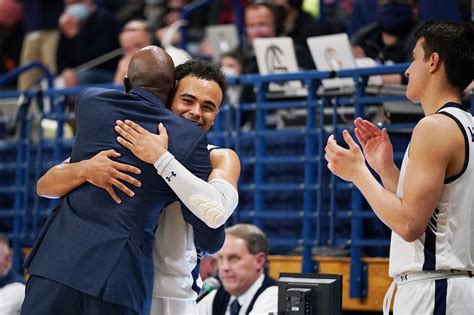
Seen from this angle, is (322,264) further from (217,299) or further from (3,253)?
(3,253)

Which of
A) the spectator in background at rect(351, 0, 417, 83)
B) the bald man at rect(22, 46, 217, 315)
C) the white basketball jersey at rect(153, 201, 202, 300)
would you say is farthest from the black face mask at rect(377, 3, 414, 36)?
the white basketball jersey at rect(153, 201, 202, 300)

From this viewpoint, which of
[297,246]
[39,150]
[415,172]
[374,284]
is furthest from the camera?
[39,150]

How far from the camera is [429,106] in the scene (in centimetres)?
412

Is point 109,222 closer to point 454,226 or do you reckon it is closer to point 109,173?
point 109,173

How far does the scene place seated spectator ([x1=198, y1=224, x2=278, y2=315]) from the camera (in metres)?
6.96

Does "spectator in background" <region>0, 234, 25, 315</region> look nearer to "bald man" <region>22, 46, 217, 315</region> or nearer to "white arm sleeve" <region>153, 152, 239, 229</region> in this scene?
"bald man" <region>22, 46, 217, 315</region>

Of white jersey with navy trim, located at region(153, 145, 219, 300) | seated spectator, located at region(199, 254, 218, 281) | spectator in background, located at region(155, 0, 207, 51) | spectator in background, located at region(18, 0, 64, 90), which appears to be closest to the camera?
white jersey with navy trim, located at region(153, 145, 219, 300)

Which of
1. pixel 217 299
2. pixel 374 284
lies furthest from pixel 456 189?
pixel 217 299

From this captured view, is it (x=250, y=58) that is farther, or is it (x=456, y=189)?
(x=250, y=58)

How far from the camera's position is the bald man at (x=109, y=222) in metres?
3.99

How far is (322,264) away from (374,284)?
1.39 feet

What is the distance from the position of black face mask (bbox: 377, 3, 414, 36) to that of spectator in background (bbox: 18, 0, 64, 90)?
4587mm

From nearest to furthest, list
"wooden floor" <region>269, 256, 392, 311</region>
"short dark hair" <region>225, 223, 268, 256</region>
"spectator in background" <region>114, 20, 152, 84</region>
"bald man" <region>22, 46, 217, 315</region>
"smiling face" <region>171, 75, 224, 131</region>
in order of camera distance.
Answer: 1. "bald man" <region>22, 46, 217, 315</region>
2. "smiling face" <region>171, 75, 224, 131</region>
3. "wooden floor" <region>269, 256, 392, 311</region>
4. "short dark hair" <region>225, 223, 268, 256</region>
5. "spectator in background" <region>114, 20, 152, 84</region>

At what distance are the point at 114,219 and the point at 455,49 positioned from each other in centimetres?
157
